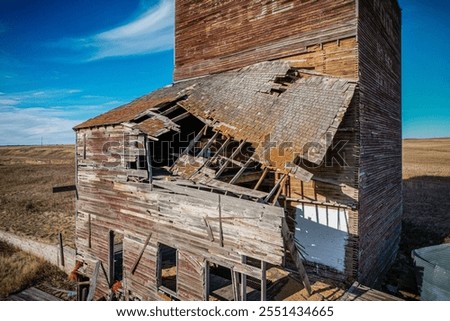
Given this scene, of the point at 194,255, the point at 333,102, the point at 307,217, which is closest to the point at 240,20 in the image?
the point at 333,102

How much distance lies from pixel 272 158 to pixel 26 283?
13.3 metres

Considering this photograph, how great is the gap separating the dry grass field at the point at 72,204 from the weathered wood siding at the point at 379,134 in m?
1.54

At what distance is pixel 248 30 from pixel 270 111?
5.38 m

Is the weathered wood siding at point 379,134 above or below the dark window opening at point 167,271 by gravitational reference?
above

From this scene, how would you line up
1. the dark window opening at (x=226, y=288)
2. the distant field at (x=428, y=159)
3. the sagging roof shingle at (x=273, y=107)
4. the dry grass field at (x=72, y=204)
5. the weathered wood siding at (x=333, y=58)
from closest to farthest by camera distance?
the sagging roof shingle at (x=273, y=107)
the dark window opening at (x=226, y=288)
the weathered wood siding at (x=333, y=58)
the dry grass field at (x=72, y=204)
the distant field at (x=428, y=159)

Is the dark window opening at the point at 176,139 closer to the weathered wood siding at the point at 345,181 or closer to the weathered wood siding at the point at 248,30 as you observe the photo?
the weathered wood siding at the point at 248,30

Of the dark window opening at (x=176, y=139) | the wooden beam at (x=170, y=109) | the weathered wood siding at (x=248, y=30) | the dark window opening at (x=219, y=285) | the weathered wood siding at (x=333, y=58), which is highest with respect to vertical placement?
the weathered wood siding at (x=248, y=30)

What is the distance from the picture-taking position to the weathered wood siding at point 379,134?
31.6 feet

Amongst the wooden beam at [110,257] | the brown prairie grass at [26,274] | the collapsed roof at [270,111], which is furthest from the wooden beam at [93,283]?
the collapsed roof at [270,111]

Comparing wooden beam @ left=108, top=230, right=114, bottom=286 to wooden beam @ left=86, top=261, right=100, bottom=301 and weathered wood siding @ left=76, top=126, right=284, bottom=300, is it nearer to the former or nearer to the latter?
weathered wood siding @ left=76, top=126, right=284, bottom=300

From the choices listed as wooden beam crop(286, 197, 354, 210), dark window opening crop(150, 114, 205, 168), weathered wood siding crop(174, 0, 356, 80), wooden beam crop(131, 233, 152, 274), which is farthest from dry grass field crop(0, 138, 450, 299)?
weathered wood siding crop(174, 0, 356, 80)

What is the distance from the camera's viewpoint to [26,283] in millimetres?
12805

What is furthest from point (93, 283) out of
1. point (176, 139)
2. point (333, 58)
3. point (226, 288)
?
point (333, 58)
